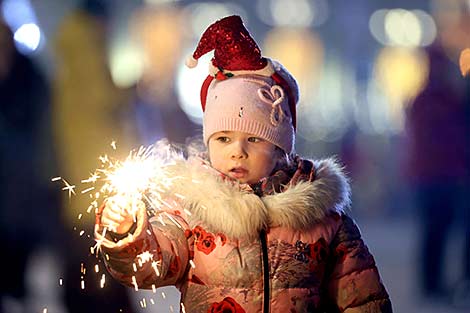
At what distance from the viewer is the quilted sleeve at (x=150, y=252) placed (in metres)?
3.83

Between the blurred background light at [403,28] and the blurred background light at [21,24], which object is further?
the blurred background light at [403,28]

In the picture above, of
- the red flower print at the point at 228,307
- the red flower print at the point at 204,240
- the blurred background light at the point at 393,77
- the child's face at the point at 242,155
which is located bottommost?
the red flower print at the point at 228,307

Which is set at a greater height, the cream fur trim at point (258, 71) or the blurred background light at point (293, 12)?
the blurred background light at point (293, 12)

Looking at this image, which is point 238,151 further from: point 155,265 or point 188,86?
point 188,86

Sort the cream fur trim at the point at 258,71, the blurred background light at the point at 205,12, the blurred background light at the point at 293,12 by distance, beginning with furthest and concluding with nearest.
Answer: the blurred background light at the point at 293,12 < the blurred background light at the point at 205,12 < the cream fur trim at the point at 258,71

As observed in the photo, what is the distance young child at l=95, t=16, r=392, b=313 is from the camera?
13.1 ft

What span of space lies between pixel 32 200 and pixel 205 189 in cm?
380

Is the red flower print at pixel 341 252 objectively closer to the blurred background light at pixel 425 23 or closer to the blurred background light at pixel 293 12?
the blurred background light at pixel 425 23

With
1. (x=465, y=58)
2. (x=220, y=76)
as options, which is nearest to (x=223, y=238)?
(x=220, y=76)

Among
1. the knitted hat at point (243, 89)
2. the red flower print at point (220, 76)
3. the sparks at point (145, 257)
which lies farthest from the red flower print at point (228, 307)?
the red flower print at point (220, 76)

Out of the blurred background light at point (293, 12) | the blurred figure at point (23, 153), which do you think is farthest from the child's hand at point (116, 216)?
the blurred background light at point (293, 12)

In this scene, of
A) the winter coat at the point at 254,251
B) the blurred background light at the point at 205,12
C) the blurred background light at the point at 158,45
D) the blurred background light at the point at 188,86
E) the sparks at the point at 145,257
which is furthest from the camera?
the blurred background light at the point at 205,12

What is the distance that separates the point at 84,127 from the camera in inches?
305

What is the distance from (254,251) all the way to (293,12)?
977 inches
